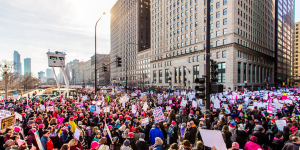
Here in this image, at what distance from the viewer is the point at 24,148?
4703mm

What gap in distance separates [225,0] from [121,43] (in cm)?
7960

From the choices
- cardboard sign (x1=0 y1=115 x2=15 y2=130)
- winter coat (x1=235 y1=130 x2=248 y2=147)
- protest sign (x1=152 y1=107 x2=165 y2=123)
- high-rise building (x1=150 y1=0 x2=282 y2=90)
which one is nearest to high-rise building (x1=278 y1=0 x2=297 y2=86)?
high-rise building (x1=150 y1=0 x2=282 y2=90)

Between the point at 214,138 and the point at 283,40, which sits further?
the point at 283,40

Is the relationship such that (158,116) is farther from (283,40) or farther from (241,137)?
(283,40)

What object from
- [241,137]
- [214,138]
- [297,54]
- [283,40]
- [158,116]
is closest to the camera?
[214,138]

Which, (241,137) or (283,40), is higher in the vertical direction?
(283,40)

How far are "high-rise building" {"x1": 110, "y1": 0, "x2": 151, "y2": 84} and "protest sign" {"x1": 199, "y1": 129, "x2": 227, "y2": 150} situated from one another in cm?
8805

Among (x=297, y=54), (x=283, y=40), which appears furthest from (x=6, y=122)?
(x=297, y=54)

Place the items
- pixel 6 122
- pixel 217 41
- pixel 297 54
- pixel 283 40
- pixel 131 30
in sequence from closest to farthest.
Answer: pixel 6 122, pixel 217 41, pixel 283 40, pixel 131 30, pixel 297 54

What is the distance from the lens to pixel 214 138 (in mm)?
4930

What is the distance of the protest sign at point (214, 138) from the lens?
4.81 metres

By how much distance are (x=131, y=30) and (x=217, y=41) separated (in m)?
64.6

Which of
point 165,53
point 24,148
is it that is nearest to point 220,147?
point 24,148

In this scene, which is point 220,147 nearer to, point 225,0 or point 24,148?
point 24,148
